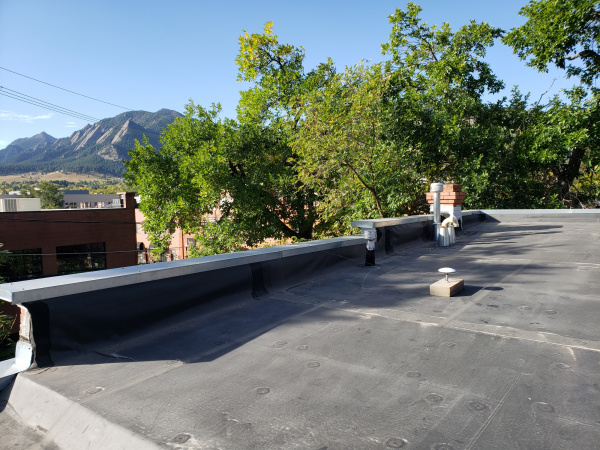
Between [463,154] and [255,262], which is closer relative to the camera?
[255,262]

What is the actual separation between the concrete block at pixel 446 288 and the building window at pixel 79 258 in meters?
20.7

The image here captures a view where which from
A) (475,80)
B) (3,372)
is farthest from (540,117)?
(3,372)

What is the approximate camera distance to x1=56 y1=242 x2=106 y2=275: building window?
70.8 ft

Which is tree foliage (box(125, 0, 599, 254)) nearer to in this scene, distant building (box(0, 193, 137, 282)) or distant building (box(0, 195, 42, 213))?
distant building (box(0, 193, 137, 282))

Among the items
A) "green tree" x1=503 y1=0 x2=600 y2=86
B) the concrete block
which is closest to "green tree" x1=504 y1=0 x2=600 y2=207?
"green tree" x1=503 y1=0 x2=600 y2=86

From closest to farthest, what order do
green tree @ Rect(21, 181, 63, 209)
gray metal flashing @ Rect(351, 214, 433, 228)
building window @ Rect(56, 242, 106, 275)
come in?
1. gray metal flashing @ Rect(351, 214, 433, 228)
2. building window @ Rect(56, 242, 106, 275)
3. green tree @ Rect(21, 181, 63, 209)

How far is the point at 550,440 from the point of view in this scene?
5.78ft

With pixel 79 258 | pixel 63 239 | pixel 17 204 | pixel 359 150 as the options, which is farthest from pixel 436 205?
pixel 17 204

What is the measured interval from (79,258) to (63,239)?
1.71m

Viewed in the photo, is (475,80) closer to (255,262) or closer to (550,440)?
(255,262)

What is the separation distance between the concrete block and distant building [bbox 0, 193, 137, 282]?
56.7 feet

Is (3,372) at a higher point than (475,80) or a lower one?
lower

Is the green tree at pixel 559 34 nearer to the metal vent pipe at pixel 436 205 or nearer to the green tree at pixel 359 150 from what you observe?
the green tree at pixel 359 150

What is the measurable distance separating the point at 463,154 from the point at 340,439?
15409 millimetres
